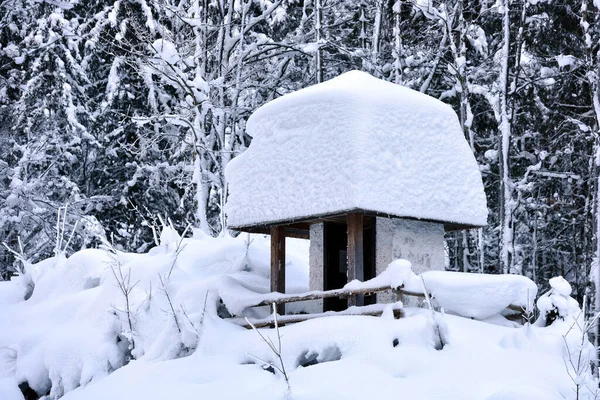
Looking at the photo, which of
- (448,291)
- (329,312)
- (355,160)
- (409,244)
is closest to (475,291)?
(448,291)

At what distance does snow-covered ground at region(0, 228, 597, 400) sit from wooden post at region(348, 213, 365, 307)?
57 cm

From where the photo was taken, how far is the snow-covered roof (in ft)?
23.6

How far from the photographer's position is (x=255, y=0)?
17.1 meters

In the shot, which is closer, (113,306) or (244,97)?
(113,306)

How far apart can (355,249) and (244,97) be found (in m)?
11.2

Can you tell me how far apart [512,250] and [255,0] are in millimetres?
8776

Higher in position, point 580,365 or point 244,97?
point 244,97

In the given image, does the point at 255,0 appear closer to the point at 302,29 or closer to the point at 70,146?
the point at 302,29

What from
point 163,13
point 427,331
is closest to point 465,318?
point 427,331

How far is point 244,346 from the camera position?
24.2ft

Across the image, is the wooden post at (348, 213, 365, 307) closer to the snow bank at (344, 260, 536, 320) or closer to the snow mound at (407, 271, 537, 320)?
the snow bank at (344, 260, 536, 320)

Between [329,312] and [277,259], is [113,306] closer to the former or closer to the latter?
[277,259]

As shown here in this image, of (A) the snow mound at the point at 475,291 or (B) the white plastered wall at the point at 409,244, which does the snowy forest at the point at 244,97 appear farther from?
(A) the snow mound at the point at 475,291

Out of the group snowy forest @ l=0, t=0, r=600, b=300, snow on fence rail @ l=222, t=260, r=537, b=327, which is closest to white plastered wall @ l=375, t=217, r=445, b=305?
snow on fence rail @ l=222, t=260, r=537, b=327
